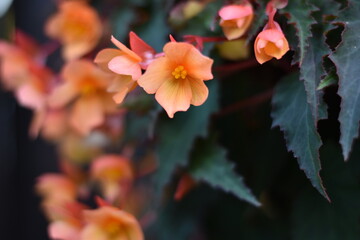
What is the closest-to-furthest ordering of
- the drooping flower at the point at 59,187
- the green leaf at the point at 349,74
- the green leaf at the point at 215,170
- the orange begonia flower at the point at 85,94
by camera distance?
the green leaf at the point at 349,74 < the green leaf at the point at 215,170 < the orange begonia flower at the point at 85,94 < the drooping flower at the point at 59,187

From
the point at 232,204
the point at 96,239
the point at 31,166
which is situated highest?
the point at 96,239

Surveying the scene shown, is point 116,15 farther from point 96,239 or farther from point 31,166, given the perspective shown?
point 31,166

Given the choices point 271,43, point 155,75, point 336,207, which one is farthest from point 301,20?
point 336,207

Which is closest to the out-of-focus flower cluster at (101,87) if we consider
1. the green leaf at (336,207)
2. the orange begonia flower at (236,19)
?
the orange begonia flower at (236,19)

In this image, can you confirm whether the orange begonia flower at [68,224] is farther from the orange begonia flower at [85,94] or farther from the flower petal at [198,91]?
the flower petal at [198,91]

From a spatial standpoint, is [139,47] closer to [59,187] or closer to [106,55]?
[106,55]

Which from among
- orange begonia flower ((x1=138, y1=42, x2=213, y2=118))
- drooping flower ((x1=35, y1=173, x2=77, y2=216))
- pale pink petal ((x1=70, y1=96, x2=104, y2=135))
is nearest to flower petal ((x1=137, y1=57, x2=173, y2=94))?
orange begonia flower ((x1=138, y1=42, x2=213, y2=118))

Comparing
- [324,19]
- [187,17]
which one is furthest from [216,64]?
[324,19]
